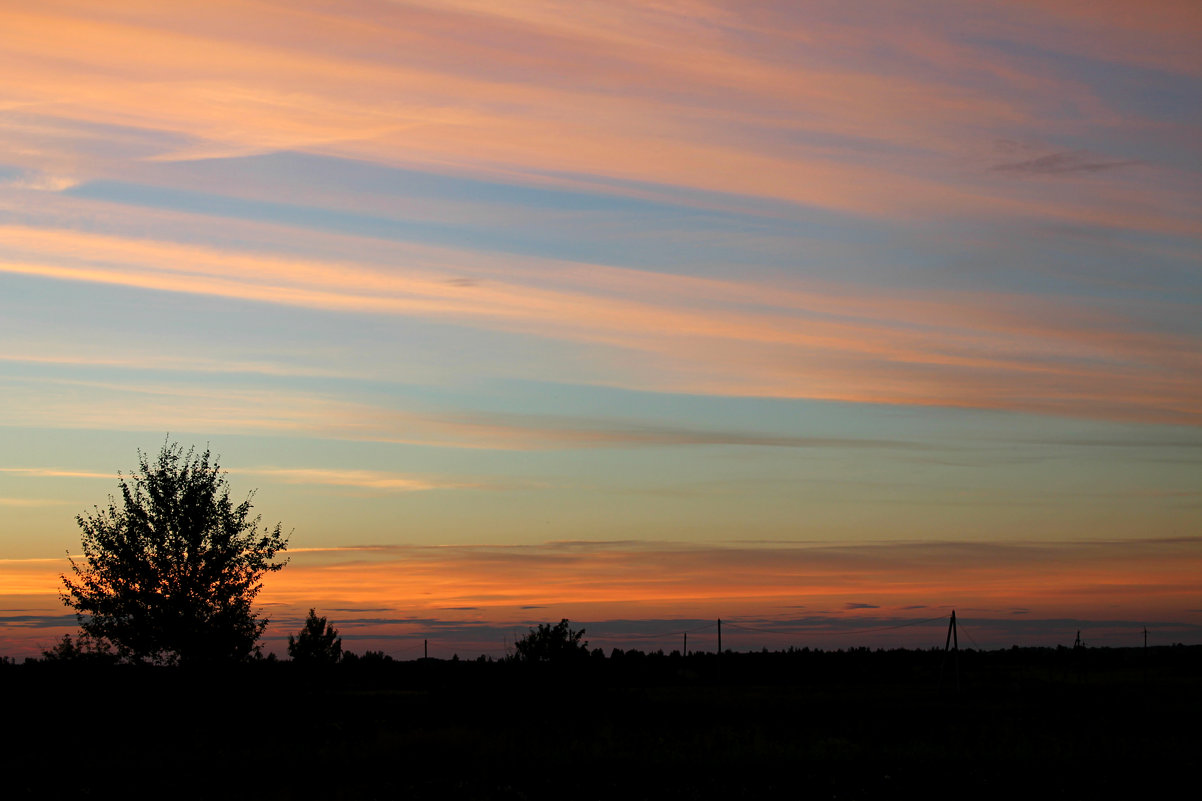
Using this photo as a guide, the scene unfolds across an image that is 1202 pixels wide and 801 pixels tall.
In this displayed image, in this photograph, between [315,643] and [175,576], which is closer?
[175,576]

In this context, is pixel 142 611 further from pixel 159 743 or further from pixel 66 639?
pixel 66 639

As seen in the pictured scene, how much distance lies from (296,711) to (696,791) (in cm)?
2012

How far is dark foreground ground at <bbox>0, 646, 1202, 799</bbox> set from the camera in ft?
73.3

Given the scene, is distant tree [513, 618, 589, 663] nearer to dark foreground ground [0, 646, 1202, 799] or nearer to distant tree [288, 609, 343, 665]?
dark foreground ground [0, 646, 1202, 799]

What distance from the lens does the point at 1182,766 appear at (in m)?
24.9

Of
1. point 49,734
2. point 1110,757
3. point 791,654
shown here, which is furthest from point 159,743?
point 791,654

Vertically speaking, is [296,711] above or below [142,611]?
below

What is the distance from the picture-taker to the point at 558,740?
2842 centimetres

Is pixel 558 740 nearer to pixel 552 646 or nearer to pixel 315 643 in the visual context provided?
pixel 552 646

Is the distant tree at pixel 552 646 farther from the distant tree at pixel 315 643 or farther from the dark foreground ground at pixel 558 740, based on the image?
the distant tree at pixel 315 643

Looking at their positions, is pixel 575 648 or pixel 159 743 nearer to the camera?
pixel 159 743

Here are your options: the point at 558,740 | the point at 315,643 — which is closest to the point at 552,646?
the point at 558,740

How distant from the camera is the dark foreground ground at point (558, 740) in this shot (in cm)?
2234

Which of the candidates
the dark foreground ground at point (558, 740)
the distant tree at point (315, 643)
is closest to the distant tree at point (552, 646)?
the dark foreground ground at point (558, 740)
